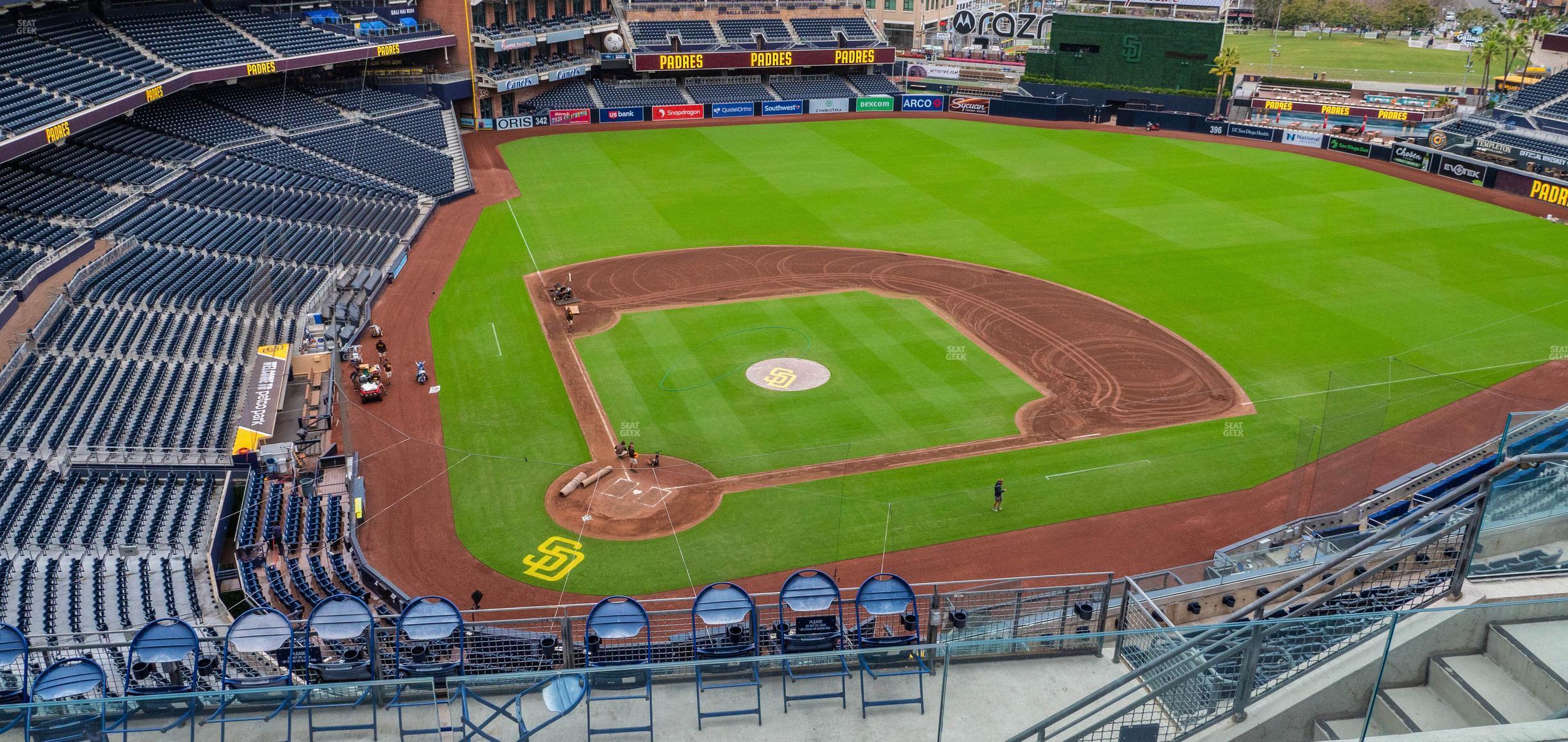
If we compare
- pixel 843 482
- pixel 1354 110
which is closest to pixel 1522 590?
pixel 843 482

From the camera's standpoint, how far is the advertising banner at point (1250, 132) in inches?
3012

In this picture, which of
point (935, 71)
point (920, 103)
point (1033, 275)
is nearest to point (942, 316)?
point (1033, 275)

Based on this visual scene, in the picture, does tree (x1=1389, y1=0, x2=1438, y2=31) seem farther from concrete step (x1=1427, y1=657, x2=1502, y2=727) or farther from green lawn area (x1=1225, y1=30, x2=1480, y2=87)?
concrete step (x1=1427, y1=657, x2=1502, y2=727)

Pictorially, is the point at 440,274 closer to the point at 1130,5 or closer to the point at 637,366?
the point at 637,366

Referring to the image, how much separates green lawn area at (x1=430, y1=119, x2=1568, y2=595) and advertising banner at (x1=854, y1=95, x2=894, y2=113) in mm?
4431

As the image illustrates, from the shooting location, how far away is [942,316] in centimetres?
4381

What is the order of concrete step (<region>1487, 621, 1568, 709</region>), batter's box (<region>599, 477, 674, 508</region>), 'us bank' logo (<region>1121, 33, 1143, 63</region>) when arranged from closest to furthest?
concrete step (<region>1487, 621, 1568, 709</region>) < batter's box (<region>599, 477, 674, 508</region>) < 'us bank' logo (<region>1121, 33, 1143, 63</region>)

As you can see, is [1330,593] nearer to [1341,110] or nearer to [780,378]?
[780,378]

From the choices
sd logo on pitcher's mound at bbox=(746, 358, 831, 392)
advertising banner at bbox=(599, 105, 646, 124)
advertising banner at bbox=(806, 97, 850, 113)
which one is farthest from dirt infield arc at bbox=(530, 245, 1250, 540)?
advertising banner at bbox=(806, 97, 850, 113)

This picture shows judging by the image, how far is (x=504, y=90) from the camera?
78250mm

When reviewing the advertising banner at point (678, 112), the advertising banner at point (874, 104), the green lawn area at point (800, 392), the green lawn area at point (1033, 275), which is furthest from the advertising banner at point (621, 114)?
the green lawn area at point (800, 392)

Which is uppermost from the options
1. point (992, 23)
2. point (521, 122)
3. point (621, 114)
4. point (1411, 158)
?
point (992, 23)

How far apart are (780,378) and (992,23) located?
255ft

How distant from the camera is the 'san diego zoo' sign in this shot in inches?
4097
